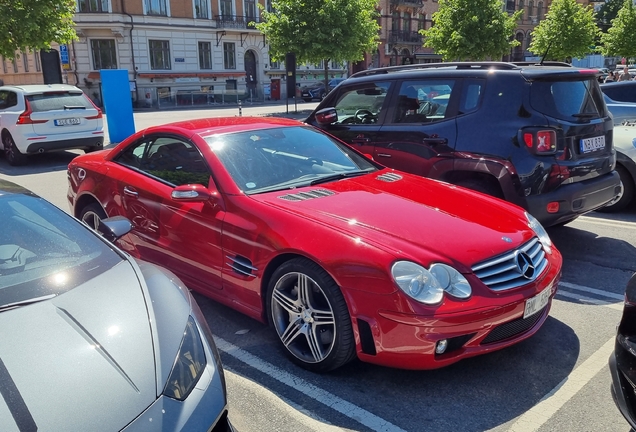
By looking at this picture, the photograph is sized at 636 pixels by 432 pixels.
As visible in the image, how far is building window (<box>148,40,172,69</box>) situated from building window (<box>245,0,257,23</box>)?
24.1ft

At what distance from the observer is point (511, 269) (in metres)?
3.19

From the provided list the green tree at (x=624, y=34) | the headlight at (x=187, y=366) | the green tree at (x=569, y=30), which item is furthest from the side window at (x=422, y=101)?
the green tree at (x=624, y=34)

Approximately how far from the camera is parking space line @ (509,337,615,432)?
285 cm

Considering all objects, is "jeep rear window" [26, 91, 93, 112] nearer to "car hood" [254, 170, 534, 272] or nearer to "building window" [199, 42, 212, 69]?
"car hood" [254, 170, 534, 272]

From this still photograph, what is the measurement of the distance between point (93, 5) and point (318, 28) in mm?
19827

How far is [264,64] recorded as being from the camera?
45.1m

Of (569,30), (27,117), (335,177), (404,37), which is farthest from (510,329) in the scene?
(404,37)

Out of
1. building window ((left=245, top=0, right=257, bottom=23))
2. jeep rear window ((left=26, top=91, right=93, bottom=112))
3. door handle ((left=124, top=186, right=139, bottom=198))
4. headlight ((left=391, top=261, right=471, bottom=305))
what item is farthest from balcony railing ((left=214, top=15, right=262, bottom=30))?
headlight ((left=391, top=261, right=471, bottom=305))

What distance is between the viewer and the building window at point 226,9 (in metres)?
42.0

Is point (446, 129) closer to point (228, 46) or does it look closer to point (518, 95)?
point (518, 95)

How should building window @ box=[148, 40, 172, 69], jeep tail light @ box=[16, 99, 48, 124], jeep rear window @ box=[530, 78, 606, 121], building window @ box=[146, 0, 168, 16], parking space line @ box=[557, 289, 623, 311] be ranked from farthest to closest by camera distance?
1. building window @ box=[148, 40, 172, 69]
2. building window @ box=[146, 0, 168, 16]
3. jeep tail light @ box=[16, 99, 48, 124]
4. jeep rear window @ box=[530, 78, 606, 121]
5. parking space line @ box=[557, 289, 623, 311]

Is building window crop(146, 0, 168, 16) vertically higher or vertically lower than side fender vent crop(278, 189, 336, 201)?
higher

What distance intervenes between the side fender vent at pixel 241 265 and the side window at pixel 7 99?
977 cm

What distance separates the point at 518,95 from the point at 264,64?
138 ft
